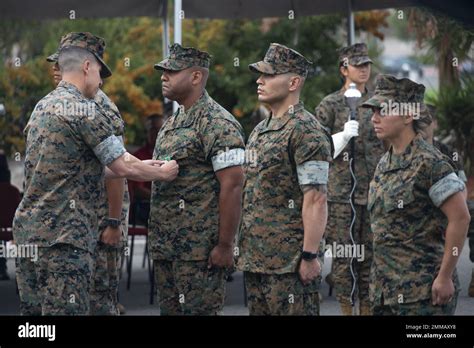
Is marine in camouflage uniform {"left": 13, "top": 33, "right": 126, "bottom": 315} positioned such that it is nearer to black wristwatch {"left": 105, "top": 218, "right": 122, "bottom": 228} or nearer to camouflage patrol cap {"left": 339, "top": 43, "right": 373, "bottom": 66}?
black wristwatch {"left": 105, "top": 218, "right": 122, "bottom": 228}

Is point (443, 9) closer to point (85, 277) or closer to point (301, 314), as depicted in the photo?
point (301, 314)

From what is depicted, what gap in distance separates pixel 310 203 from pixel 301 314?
0.64 m

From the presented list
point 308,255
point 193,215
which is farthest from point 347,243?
point 308,255

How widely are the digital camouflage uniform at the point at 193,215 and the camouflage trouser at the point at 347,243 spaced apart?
7.62ft

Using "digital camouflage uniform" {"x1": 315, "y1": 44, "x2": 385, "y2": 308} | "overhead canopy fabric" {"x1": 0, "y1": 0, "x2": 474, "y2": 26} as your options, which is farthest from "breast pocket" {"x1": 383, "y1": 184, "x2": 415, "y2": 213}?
"overhead canopy fabric" {"x1": 0, "y1": 0, "x2": 474, "y2": 26}

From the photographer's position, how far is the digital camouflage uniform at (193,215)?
7.25 meters

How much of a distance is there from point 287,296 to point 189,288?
2.25ft

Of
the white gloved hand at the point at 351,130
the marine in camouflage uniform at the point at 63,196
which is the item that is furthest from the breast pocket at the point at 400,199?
the white gloved hand at the point at 351,130

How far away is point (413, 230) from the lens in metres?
6.41

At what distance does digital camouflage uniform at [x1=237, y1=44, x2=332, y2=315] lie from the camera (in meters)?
6.86

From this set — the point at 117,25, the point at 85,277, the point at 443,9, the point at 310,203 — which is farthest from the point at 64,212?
the point at 117,25

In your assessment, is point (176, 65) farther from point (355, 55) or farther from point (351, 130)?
point (355, 55)

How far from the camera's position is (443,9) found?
28.1 feet

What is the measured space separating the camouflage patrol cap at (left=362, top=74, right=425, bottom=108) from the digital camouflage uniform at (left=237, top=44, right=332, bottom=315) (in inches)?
15.8
